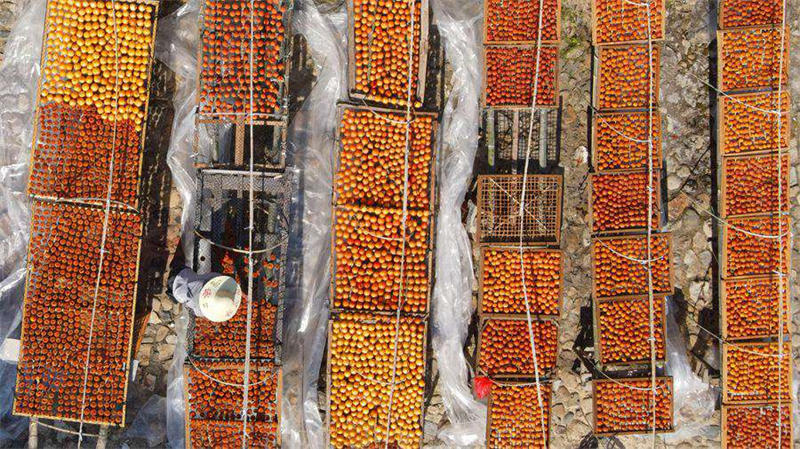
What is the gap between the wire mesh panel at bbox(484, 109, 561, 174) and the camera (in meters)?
8.39

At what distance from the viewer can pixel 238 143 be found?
7.56m

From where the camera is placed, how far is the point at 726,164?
27.4ft

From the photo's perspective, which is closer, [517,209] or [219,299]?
[219,299]

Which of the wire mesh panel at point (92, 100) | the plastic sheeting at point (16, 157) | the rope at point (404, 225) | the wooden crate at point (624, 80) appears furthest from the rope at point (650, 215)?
the plastic sheeting at point (16, 157)

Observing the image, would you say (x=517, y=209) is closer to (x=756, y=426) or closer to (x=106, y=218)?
(x=756, y=426)

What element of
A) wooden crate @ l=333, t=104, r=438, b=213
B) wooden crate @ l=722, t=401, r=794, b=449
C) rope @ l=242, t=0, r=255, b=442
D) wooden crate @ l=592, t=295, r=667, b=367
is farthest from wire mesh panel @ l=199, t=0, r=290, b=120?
wooden crate @ l=722, t=401, r=794, b=449

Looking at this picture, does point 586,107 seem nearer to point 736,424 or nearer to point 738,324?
point 738,324

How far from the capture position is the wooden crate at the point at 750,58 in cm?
829

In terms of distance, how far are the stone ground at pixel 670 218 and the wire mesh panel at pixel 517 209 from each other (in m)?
0.63

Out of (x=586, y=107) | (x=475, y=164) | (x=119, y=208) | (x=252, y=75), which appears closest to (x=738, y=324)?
(x=586, y=107)

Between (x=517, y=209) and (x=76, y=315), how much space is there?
238 inches

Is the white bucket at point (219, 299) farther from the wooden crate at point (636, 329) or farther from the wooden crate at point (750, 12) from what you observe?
the wooden crate at point (750, 12)

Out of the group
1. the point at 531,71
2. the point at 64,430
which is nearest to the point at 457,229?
the point at 531,71

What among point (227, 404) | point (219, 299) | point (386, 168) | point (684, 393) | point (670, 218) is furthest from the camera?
point (670, 218)
